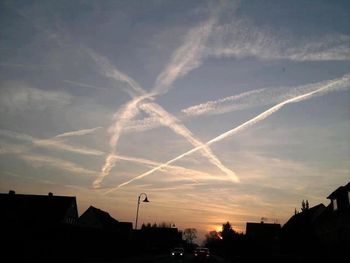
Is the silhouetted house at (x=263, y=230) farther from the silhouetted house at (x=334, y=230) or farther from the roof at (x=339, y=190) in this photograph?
the roof at (x=339, y=190)

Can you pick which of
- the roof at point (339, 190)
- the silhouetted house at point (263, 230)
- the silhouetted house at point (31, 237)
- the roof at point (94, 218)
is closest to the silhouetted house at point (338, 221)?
the roof at point (339, 190)

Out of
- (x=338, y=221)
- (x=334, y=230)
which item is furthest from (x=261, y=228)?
(x=338, y=221)

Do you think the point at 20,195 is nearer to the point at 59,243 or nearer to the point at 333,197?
the point at 59,243

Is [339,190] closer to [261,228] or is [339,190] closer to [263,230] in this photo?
[263,230]

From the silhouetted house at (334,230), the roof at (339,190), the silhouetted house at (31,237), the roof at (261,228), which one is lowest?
the silhouetted house at (31,237)

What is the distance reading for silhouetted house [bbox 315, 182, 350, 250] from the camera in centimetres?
3778

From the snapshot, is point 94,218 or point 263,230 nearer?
point 94,218

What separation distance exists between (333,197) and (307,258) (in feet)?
41.0

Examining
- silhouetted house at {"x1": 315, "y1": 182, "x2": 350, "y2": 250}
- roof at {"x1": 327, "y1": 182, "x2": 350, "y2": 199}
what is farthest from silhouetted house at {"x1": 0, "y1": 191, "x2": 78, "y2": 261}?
roof at {"x1": 327, "y1": 182, "x2": 350, "y2": 199}

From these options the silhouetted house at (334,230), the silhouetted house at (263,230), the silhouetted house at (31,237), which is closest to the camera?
the silhouetted house at (31,237)

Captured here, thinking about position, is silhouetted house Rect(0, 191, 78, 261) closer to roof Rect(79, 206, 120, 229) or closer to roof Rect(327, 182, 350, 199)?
roof Rect(327, 182, 350, 199)

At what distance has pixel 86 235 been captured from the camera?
38.4 m

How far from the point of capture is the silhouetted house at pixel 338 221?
1487 inches

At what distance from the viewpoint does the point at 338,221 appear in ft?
135
